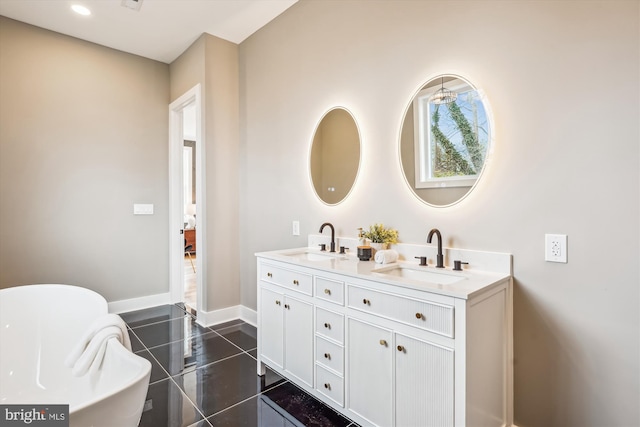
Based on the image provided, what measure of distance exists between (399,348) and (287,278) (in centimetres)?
87

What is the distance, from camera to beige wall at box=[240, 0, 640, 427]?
54.0 inches

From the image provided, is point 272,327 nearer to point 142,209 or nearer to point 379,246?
point 379,246

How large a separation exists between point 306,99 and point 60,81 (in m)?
2.67

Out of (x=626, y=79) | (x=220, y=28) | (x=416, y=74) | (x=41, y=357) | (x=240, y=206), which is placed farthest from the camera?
(x=240, y=206)

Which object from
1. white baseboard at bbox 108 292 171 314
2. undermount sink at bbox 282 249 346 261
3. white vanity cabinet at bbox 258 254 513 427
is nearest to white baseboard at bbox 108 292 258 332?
white baseboard at bbox 108 292 171 314

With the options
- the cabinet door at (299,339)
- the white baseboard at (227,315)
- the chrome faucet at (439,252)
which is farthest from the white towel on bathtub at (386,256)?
the white baseboard at (227,315)

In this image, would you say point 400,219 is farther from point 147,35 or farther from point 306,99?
point 147,35

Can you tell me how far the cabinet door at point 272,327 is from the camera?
2.20 m

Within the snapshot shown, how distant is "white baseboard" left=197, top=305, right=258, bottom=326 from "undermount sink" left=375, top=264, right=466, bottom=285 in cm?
187

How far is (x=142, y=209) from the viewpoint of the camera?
3967 millimetres

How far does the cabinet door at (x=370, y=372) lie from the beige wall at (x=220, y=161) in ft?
6.89

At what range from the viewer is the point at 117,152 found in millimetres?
3797

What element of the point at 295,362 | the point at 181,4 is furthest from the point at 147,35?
the point at 295,362

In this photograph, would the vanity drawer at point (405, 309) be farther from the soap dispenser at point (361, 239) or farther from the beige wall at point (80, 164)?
the beige wall at point (80, 164)
